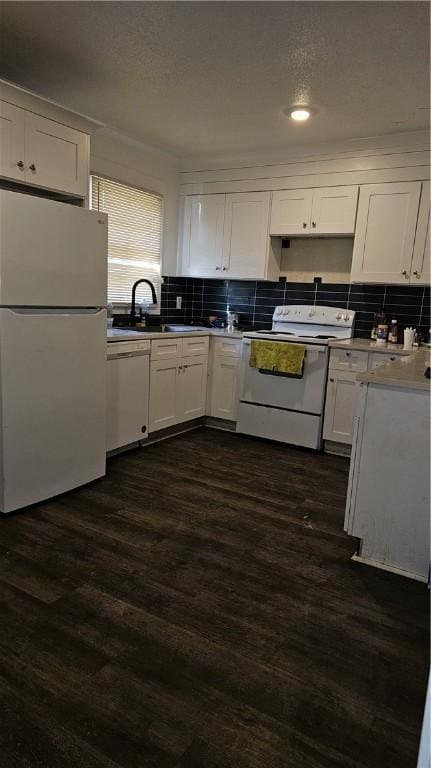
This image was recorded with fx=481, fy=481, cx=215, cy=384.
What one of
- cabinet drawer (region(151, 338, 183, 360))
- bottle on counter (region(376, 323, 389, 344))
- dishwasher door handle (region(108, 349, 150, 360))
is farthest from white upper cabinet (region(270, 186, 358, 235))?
dishwasher door handle (region(108, 349, 150, 360))

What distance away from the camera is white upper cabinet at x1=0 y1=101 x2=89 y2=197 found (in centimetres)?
240

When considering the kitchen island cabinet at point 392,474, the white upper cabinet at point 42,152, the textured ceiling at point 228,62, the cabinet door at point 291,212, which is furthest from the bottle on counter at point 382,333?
the white upper cabinet at point 42,152

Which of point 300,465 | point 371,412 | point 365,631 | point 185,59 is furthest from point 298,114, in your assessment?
point 365,631

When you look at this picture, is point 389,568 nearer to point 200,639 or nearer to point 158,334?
point 200,639

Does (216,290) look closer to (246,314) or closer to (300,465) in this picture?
(246,314)

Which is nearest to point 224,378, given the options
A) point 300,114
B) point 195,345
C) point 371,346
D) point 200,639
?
point 195,345

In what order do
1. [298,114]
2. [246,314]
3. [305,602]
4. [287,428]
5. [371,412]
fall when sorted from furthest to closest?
[246,314] < [287,428] < [298,114] < [371,412] < [305,602]

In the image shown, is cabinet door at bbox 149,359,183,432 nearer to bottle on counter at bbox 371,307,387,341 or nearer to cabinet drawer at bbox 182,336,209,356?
cabinet drawer at bbox 182,336,209,356

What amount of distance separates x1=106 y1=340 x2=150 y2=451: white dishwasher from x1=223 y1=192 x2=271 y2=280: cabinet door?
4.41ft

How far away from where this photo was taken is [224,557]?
2244 millimetres

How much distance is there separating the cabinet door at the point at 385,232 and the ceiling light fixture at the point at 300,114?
0.77 m

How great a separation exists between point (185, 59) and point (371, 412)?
6.75 feet

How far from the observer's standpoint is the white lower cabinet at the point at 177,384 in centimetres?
369

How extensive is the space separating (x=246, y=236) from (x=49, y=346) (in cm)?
238
